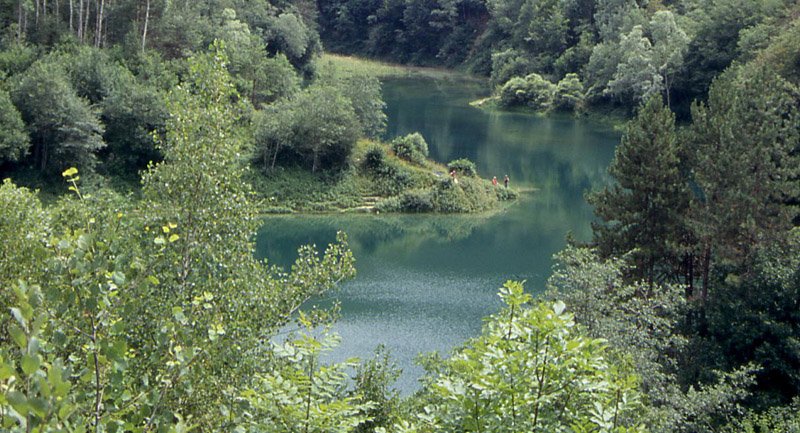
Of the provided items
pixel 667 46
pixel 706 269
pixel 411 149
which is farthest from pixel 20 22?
pixel 667 46

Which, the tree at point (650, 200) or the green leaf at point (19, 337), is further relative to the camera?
the tree at point (650, 200)

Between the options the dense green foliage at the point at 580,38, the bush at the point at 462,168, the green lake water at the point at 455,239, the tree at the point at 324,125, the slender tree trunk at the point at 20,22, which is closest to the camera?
the green lake water at the point at 455,239

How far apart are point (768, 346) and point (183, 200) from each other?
1534cm

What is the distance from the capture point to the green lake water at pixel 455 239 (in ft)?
80.3

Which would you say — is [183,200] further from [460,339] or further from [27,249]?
[460,339]

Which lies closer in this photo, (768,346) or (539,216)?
(768,346)

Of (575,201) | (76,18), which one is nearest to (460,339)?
(575,201)

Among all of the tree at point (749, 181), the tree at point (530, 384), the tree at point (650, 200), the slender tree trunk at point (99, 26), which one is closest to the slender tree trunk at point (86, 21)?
the slender tree trunk at point (99, 26)

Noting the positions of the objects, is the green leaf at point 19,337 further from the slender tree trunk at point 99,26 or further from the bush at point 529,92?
the bush at point 529,92

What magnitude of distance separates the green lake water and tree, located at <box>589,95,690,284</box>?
15.1ft

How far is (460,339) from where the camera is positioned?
23.4m

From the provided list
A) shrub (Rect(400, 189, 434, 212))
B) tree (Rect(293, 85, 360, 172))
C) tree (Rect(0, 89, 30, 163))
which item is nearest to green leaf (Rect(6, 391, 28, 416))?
tree (Rect(0, 89, 30, 163))

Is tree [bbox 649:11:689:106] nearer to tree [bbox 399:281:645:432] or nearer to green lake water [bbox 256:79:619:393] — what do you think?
green lake water [bbox 256:79:619:393]

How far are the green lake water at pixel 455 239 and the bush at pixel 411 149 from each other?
3.30 m
